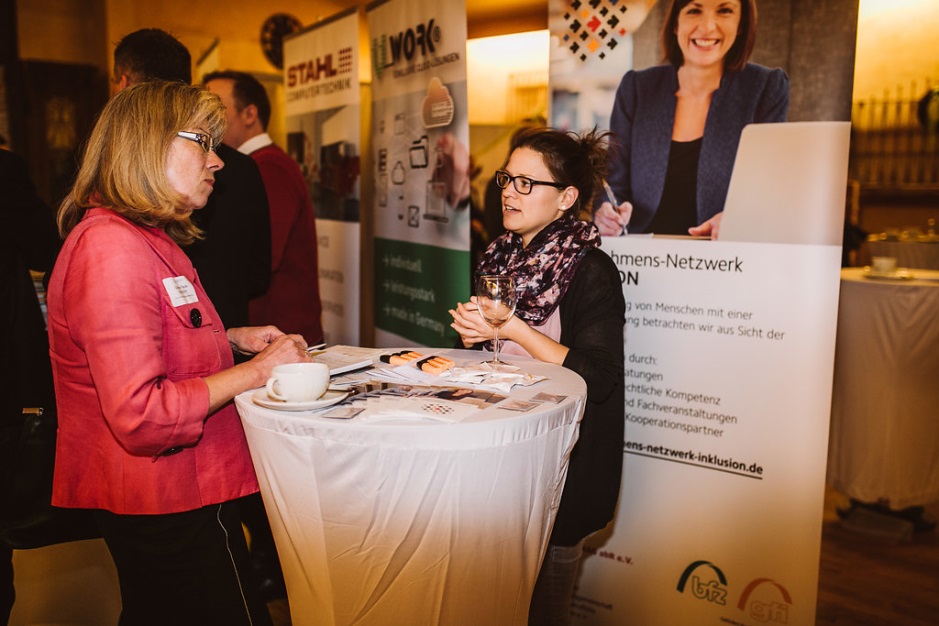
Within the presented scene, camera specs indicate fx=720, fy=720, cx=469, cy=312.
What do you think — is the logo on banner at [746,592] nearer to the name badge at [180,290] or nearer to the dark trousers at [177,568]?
the dark trousers at [177,568]

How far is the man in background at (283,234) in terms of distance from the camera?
3100 millimetres

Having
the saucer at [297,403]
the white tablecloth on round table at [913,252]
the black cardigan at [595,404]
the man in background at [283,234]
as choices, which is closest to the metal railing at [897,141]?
the white tablecloth on round table at [913,252]

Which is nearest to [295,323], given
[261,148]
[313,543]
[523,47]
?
[261,148]

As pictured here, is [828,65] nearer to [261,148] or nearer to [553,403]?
[553,403]

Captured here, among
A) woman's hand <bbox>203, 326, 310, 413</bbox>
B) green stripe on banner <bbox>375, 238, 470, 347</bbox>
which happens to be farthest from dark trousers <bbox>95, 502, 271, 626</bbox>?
green stripe on banner <bbox>375, 238, 470, 347</bbox>

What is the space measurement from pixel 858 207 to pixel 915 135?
0.91 meters

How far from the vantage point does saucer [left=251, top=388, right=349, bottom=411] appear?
1345 millimetres

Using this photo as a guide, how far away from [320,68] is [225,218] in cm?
235

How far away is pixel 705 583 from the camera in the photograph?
7.89 ft

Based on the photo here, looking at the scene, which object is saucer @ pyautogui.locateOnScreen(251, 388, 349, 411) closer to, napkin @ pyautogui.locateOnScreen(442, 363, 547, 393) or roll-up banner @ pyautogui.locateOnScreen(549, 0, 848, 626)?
napkin @ pyautogui.locateOnScreen(442, 363, 547, 393)

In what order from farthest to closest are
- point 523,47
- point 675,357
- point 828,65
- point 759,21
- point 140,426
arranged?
point 523,47 < point 675,357 < point 759,21 < point 828,65 < point 140,426

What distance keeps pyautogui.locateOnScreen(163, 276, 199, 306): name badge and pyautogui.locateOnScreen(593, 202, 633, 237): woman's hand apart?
157cm

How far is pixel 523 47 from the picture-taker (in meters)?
7.43

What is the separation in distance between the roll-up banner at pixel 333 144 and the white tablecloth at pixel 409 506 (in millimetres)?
2682
